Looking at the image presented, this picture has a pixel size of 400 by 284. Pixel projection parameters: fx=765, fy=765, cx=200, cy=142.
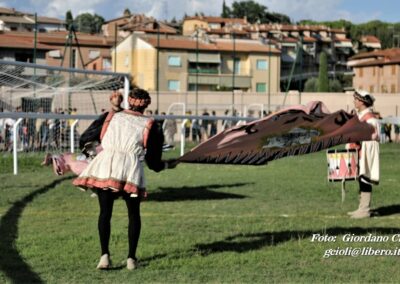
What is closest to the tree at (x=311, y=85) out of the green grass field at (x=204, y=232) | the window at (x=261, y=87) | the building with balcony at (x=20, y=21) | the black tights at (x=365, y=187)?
the window at (x=261, y=87)

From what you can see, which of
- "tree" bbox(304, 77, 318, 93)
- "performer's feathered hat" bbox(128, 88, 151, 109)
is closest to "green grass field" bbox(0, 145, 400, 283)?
"performer's feathered hat" bbox(128, 88, 151, 109)

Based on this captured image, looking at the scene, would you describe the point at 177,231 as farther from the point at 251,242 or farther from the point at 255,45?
the point at 255,45

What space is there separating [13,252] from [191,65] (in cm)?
8149

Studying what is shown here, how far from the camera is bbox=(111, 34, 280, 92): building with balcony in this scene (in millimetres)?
79500

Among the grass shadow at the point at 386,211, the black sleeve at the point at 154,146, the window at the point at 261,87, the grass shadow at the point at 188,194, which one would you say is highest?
the window at the point at 261,87

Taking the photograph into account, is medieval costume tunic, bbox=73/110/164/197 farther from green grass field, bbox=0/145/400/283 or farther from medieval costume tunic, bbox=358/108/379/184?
medieval costume tunic, bbox=358/108/379/184

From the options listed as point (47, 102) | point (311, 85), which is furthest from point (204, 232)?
point (311, 85)

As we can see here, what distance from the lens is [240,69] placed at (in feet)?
308

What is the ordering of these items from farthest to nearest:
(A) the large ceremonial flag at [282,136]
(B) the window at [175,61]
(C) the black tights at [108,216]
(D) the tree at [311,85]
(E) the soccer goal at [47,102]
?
(D) the tree at [311,85] < (B) the window at [175,61] < (E) the soccer goal at [47,102] < (A) the large ceremonial flag at [282,136] < (C) the black tights at [108,216]

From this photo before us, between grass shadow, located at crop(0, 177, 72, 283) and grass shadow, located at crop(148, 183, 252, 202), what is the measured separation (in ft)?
7.99

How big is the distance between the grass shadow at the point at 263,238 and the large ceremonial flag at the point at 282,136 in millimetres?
969

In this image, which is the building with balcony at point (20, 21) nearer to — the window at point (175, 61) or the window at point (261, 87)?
the window at point (175, 61)

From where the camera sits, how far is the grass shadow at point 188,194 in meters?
13.7

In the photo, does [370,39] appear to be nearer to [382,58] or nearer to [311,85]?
[382,58]
